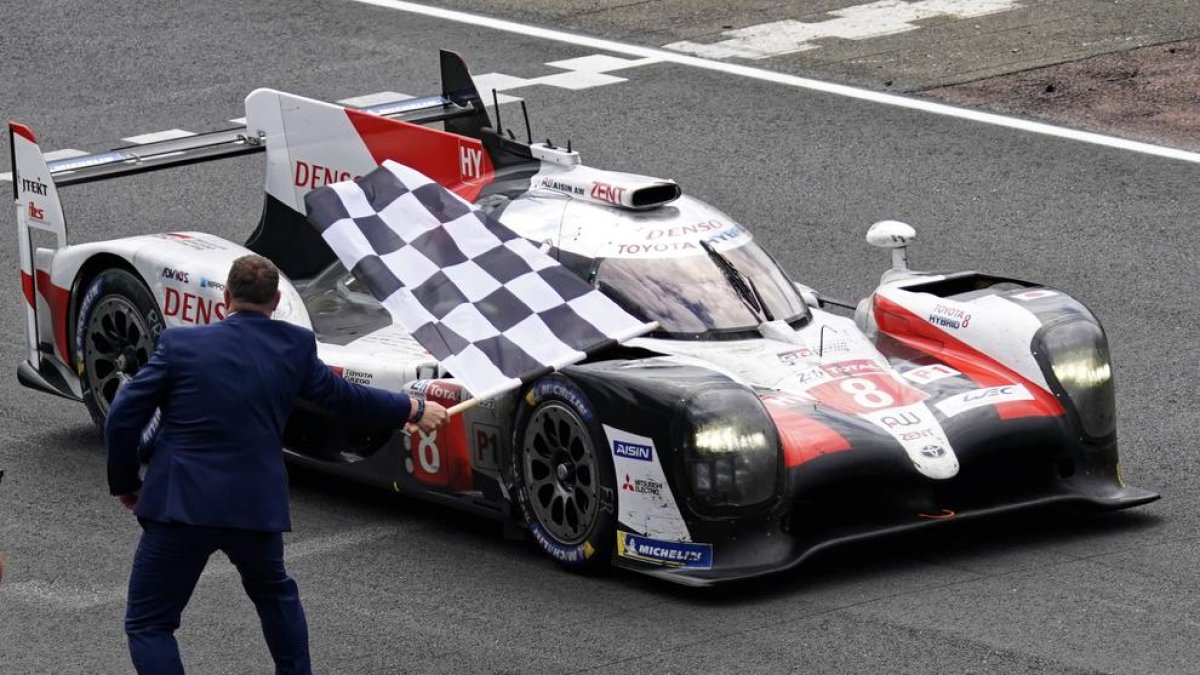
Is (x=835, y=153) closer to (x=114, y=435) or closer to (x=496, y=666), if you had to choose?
Result: (x=496, y=666)

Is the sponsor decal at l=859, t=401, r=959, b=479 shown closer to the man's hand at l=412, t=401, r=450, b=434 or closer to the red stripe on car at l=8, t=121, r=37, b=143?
the man's hand at l=412, t=401, r=450, b=434

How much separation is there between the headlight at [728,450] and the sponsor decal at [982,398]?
877 millimetres

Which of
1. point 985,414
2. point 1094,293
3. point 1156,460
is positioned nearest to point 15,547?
point 985,414

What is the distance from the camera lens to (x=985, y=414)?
8.32 m

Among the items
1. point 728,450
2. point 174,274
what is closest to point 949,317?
point 728,450

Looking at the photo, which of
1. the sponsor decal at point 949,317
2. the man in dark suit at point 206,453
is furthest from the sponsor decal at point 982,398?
the man in dark suit at point 206,453

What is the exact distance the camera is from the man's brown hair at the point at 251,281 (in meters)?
6.54

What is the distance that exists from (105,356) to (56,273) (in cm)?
46

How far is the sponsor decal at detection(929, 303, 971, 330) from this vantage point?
29.4 ft

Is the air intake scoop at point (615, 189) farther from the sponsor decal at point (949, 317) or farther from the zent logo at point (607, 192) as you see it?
the sponsor decal at point (949, 317)

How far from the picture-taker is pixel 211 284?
9312 mm

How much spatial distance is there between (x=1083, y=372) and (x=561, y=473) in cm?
207

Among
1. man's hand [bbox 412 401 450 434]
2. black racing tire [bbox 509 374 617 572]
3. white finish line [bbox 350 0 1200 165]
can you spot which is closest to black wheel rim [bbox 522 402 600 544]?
black racing tire [bbox 509 374 617 572]

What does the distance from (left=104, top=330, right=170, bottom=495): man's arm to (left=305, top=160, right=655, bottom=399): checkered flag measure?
5.54ft
